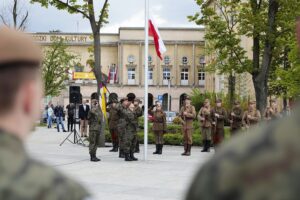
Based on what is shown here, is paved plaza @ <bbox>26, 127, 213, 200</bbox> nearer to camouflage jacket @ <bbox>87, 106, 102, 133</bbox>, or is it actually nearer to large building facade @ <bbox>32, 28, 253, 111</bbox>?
camouflage jacket @ <bbox>87, 106, 102, 133</bbox>

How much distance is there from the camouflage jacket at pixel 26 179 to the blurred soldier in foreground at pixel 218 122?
64.6 ft

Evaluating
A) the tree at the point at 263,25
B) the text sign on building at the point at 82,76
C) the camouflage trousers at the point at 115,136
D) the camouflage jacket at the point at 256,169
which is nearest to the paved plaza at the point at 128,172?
the camouflage trousers at the point at 115,136

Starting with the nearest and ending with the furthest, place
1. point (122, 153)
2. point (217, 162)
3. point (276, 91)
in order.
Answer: point (217, 162)
point (122, 153)
point (276, 91)

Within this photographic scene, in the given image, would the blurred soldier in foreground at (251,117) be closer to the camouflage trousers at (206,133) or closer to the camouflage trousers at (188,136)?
the camouflage trousers at (188,136)

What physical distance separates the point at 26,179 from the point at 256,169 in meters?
0.66

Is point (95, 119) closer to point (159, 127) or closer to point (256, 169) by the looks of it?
point (159, 127)

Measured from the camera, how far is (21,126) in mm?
1967

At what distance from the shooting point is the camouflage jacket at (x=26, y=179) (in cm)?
177

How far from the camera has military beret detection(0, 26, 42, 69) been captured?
6.30 feet

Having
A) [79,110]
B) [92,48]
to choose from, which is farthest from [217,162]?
[79,110]

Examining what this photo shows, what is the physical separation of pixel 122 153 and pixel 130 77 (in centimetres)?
7893

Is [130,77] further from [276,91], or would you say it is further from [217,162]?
[217,162]

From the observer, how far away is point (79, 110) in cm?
3306

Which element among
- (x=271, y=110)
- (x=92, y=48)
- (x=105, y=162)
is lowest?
(x=105, y=162)
